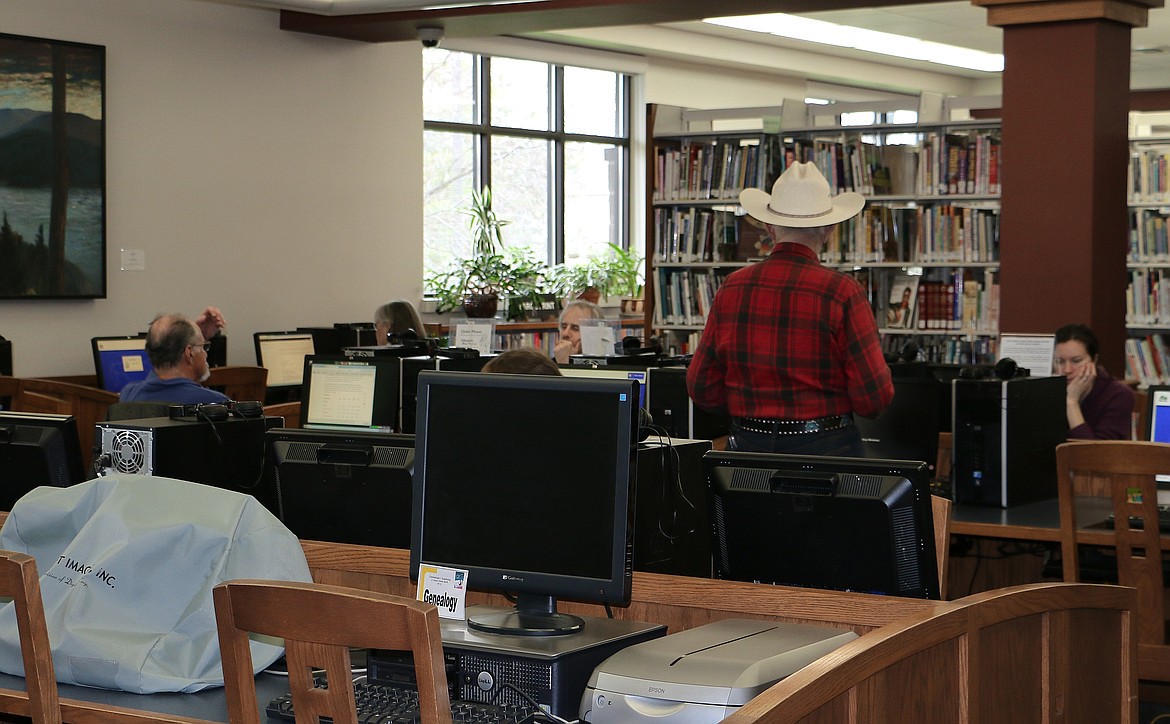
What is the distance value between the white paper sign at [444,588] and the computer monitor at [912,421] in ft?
8.27

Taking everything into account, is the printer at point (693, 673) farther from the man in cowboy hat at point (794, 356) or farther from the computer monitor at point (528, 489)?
the man in cowboy hat at point (794, 356)

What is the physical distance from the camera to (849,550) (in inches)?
86.3

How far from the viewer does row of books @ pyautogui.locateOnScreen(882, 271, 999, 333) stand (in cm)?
696

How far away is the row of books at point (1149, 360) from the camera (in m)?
7.52

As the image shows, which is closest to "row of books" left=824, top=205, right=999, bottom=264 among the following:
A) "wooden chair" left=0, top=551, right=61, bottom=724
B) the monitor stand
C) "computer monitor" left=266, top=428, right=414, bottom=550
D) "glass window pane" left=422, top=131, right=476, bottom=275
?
"glass window pane" left=422, top=131, right=476, bottom=275

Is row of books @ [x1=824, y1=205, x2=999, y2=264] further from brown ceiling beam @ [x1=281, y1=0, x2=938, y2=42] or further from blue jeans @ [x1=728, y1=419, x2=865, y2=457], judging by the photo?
blue jeans @ [x1=728, y1=419, x2=865, y2=457]

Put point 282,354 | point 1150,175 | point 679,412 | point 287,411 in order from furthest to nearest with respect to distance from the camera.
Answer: point 282,354 → point 1150,175 → point 679,412 → point 287,411

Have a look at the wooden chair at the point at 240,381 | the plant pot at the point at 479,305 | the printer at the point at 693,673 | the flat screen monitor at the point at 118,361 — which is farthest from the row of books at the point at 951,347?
the printer at the point at 693,673

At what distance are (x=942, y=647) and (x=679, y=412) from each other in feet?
10.0

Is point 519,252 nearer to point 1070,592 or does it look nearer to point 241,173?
point 241,173

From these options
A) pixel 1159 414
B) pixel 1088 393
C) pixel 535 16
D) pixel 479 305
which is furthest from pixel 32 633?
pixel 479 305

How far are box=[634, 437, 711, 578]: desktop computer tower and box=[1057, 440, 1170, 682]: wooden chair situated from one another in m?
0.98

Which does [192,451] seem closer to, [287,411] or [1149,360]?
[287,411]

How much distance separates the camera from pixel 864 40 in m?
12.0
